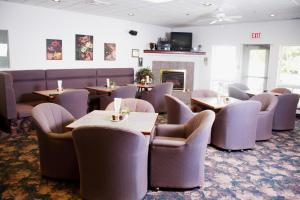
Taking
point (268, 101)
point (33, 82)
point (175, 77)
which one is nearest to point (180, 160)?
point (268, 101)

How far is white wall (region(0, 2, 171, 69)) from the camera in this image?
5.81 metres

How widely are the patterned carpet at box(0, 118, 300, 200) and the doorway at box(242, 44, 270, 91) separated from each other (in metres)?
3.52

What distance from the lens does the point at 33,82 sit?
606cm

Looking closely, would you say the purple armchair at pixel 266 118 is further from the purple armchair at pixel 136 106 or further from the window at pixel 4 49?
the window at pixel 4 49

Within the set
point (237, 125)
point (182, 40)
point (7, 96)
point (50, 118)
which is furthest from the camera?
point (182, 40)

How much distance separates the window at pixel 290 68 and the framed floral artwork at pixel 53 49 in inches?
230

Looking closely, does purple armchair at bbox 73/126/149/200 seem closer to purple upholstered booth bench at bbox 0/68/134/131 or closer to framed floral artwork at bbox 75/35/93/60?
purple upholstered booth bench at bbox 0/68/134/131

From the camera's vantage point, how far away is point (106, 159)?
8.05 ft

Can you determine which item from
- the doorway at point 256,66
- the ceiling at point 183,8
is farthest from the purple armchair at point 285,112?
the doorway at point 256,66

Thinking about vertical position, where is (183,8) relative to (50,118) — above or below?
above

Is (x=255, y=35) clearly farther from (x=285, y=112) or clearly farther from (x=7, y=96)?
(x=7, y=96)

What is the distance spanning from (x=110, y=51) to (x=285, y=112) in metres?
4.73

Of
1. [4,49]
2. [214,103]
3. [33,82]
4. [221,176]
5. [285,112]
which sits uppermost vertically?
[4,49]

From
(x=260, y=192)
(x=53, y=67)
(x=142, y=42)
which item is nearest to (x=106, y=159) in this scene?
(x=260, y=192)
